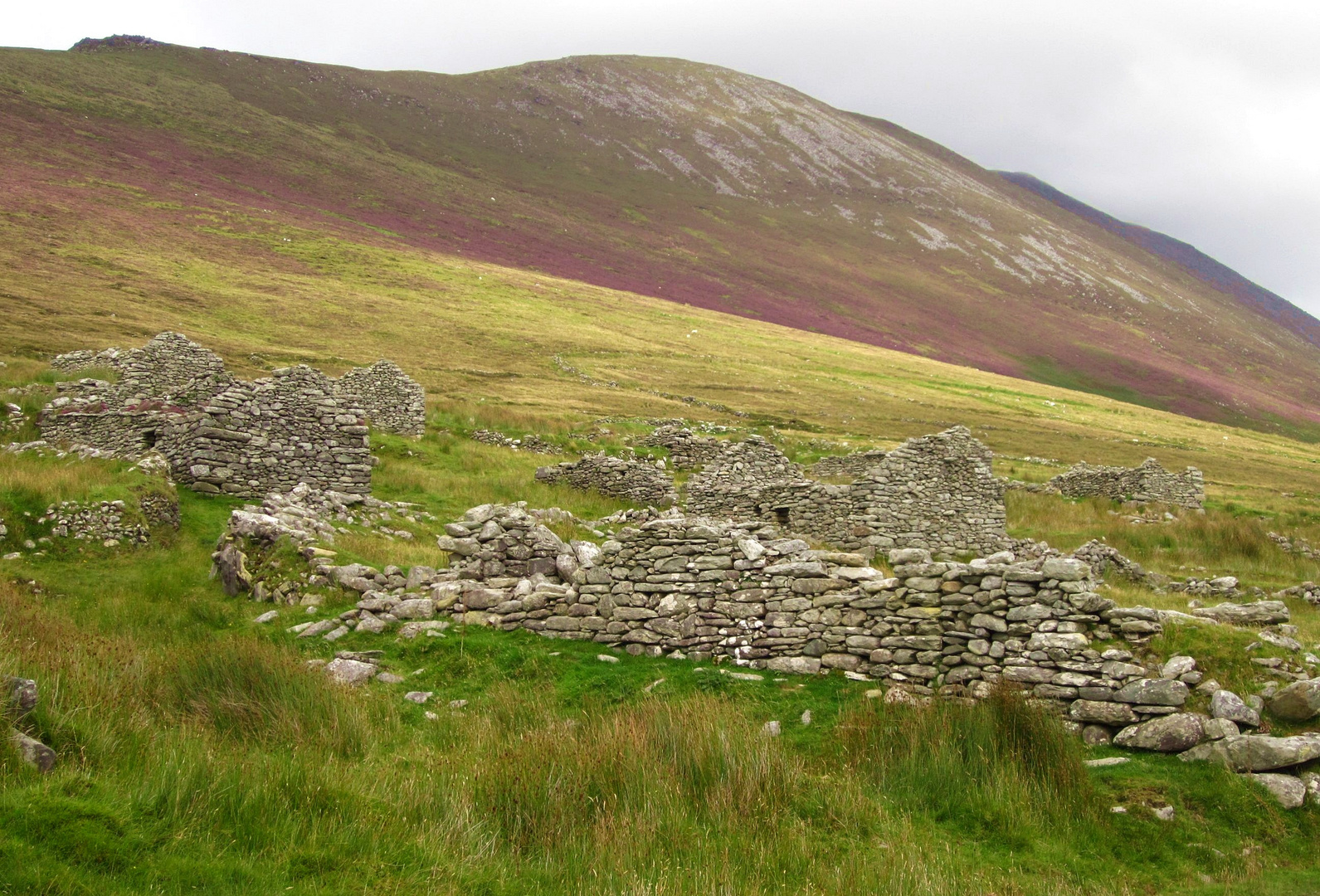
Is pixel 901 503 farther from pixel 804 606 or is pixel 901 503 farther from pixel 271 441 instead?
pixel 271 441

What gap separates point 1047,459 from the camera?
4922 centimetres

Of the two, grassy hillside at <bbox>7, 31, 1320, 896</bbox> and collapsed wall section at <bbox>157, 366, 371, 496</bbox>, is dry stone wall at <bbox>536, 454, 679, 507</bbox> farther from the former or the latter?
collapsed wall section at <bbox>157, 366, 371, 496</bbox>

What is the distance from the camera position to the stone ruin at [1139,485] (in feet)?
104

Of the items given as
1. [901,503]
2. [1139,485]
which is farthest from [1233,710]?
[1139,485]

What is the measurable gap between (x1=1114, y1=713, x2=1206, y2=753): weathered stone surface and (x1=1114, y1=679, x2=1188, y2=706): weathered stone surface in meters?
0.17

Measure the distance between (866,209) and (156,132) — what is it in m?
117

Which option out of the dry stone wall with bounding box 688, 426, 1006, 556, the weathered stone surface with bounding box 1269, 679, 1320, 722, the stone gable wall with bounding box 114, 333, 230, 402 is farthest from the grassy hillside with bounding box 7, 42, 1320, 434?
the weathered stone surface with bounding box 1269, 679, 1320, 722

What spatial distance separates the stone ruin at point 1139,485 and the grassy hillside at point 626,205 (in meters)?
54.0

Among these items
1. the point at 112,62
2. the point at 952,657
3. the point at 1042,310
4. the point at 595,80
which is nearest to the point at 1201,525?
the point at 952,657

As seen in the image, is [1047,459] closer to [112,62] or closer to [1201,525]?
[1201,525]

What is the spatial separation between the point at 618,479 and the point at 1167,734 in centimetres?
1798

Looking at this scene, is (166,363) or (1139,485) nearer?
(166,363)

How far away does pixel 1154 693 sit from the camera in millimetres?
8312

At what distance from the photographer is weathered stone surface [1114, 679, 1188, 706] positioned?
823 centimetres
